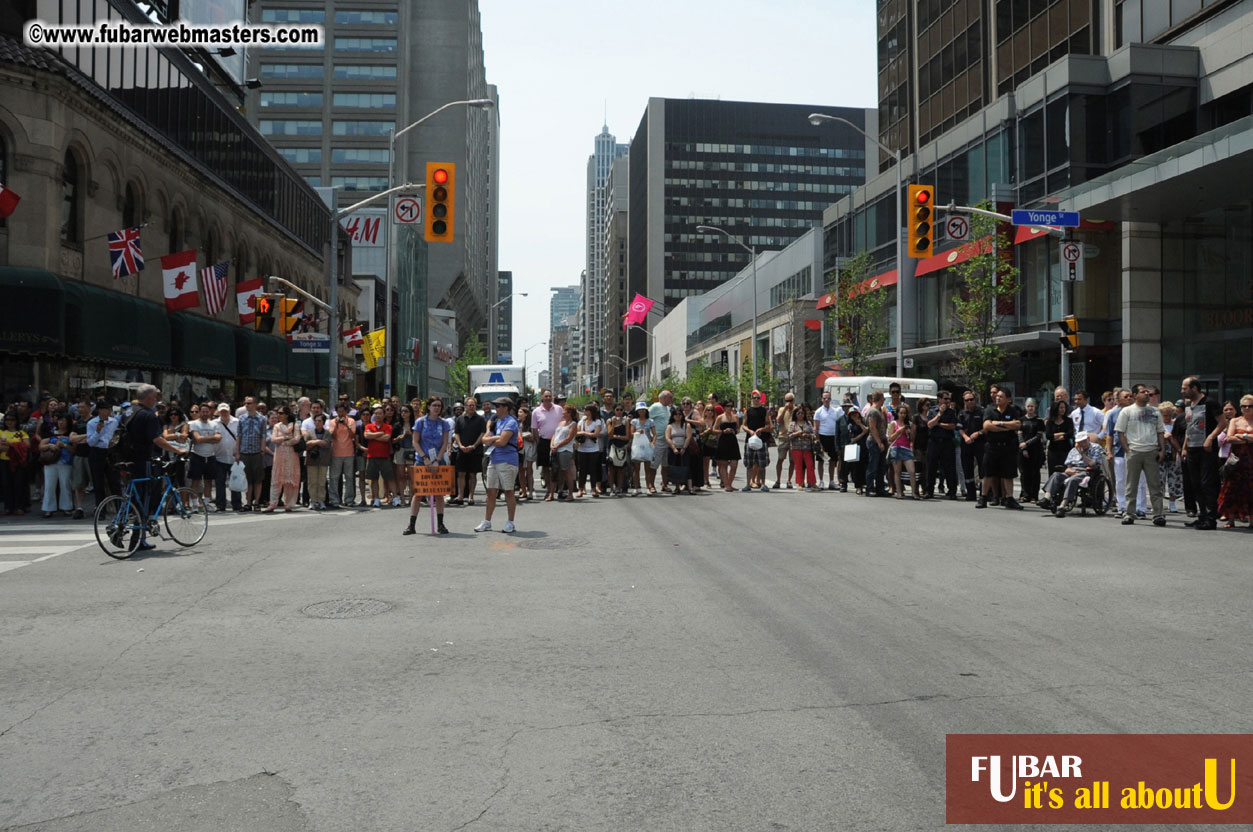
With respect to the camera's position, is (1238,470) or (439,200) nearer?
(1238,470)

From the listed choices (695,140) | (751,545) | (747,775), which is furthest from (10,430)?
(695,140)

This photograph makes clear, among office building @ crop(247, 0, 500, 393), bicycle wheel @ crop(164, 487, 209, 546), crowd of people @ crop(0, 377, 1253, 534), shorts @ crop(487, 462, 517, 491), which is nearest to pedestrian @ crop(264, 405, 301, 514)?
crowd of people @ crop(0, 377, 1253, 534)

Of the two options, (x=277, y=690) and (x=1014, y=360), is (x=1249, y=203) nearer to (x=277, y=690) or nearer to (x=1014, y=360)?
(x=1014, y=360)

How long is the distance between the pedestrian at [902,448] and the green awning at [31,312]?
17.5 meters

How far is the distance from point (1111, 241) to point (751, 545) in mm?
25677

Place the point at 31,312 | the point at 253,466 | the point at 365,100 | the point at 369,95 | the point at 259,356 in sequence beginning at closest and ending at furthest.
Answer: the point at 253,466
the point at 31,312
the point at 259,356
the point at 365,100
the point at 369,95

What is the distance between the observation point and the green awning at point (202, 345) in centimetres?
2883

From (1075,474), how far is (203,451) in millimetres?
14109

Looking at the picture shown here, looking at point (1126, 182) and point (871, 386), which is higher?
point (1126, 182)

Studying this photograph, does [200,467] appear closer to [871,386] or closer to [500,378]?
[871,386]

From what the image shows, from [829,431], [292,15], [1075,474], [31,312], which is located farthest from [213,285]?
[292,15]

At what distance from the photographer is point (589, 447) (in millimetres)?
19609

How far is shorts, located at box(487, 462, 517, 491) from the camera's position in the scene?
13346 mm

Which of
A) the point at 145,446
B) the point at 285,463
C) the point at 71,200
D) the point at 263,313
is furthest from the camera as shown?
the point at 263,313
